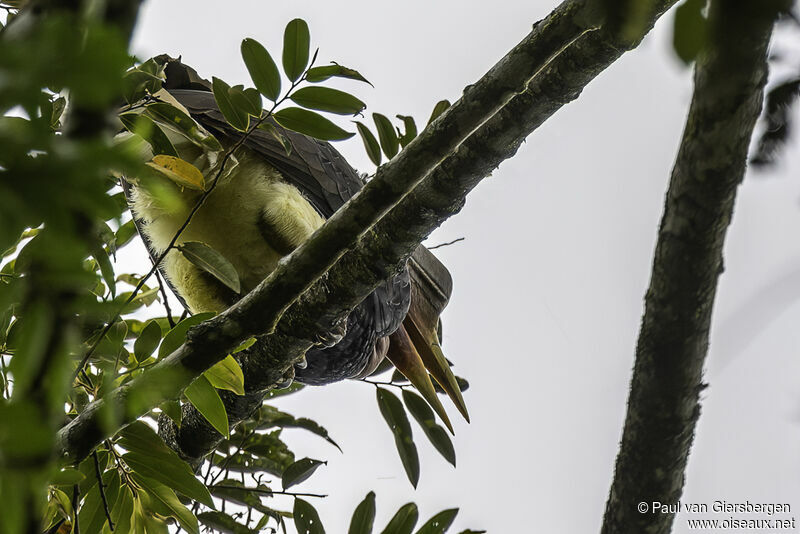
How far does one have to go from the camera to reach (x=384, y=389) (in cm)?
207

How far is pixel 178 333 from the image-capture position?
126 cm

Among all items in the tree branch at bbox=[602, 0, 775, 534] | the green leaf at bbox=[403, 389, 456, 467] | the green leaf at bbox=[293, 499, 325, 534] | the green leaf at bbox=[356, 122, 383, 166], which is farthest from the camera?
the green leaf at bbox=[403, 389, 456, 467]

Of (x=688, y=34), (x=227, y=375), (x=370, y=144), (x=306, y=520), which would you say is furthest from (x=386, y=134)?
(x=688, y=34)

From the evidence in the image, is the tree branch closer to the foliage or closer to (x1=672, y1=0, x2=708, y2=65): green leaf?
(x1=672, y1=0, x2=708, y2=65): green leaf

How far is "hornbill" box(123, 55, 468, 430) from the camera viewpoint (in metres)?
1.84

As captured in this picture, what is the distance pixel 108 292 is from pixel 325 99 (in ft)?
2.28

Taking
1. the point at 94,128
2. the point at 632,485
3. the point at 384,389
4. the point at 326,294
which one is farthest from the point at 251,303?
the point at 94,128

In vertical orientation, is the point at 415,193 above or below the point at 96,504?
above

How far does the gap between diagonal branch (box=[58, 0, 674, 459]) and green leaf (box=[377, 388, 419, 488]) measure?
680mm

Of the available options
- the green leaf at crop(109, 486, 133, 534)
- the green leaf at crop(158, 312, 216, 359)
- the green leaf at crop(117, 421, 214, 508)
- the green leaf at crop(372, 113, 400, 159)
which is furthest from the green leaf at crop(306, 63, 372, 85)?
the green leaf at crop(109, 486, 133, 534)

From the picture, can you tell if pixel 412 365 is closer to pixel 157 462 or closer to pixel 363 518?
pixel 363 518

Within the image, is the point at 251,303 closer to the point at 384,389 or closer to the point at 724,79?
the point at 384,389

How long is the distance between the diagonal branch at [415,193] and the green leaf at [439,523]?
48 cm

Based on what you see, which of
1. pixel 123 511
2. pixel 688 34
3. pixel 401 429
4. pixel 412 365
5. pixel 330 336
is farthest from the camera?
pixel 412 365
